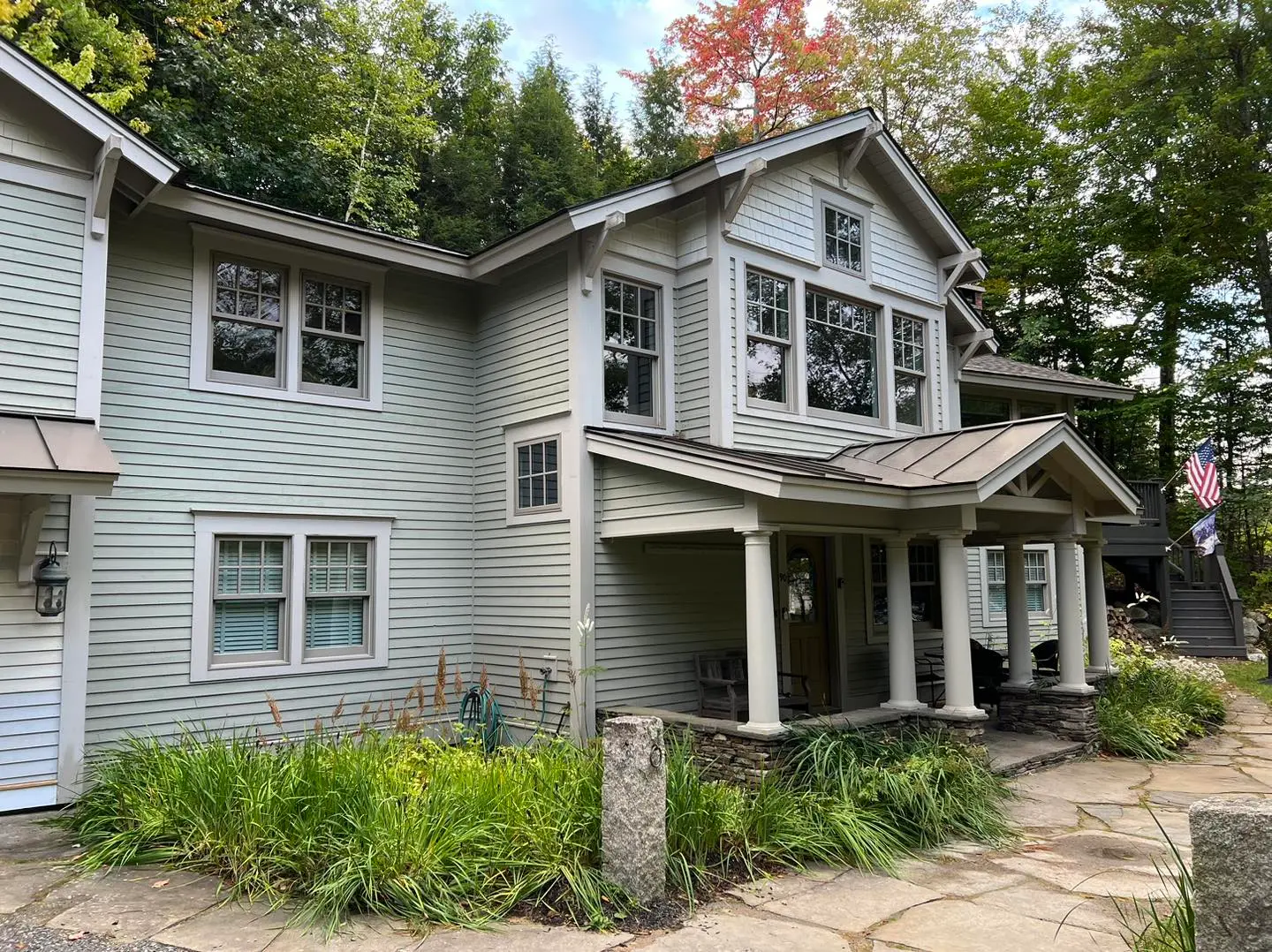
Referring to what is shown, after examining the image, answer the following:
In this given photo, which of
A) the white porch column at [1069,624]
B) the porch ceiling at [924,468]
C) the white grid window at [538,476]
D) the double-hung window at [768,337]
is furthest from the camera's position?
the white porch column at [1069,624]

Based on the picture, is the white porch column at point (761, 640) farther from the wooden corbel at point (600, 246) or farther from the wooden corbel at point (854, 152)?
the wooden corbel at point (854, 152)

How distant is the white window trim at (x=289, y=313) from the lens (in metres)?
8.15

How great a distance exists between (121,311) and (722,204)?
224 inches

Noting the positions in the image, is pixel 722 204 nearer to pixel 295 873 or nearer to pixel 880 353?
pixel 880 353

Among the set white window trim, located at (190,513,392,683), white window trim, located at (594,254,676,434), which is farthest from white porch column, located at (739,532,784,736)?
white window trim, located at (190,513,392,683)

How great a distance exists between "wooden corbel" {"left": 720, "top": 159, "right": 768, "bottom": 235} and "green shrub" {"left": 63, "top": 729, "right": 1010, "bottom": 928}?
5234mm

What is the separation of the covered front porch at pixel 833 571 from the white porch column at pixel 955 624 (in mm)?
16

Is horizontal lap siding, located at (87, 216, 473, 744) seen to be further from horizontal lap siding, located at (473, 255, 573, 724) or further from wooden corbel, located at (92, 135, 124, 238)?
wooden corbel, located at (92, 135, 124, 238)

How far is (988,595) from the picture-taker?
13867mm

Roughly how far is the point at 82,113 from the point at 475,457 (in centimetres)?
472

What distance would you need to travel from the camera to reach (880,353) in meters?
10.9

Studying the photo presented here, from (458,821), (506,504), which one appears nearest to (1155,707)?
(506,504)

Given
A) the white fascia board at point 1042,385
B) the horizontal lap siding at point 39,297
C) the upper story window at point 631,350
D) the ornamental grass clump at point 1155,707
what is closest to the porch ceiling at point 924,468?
the upper story window at point 631,350

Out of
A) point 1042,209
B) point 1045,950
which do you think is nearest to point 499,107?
point 1042,209
